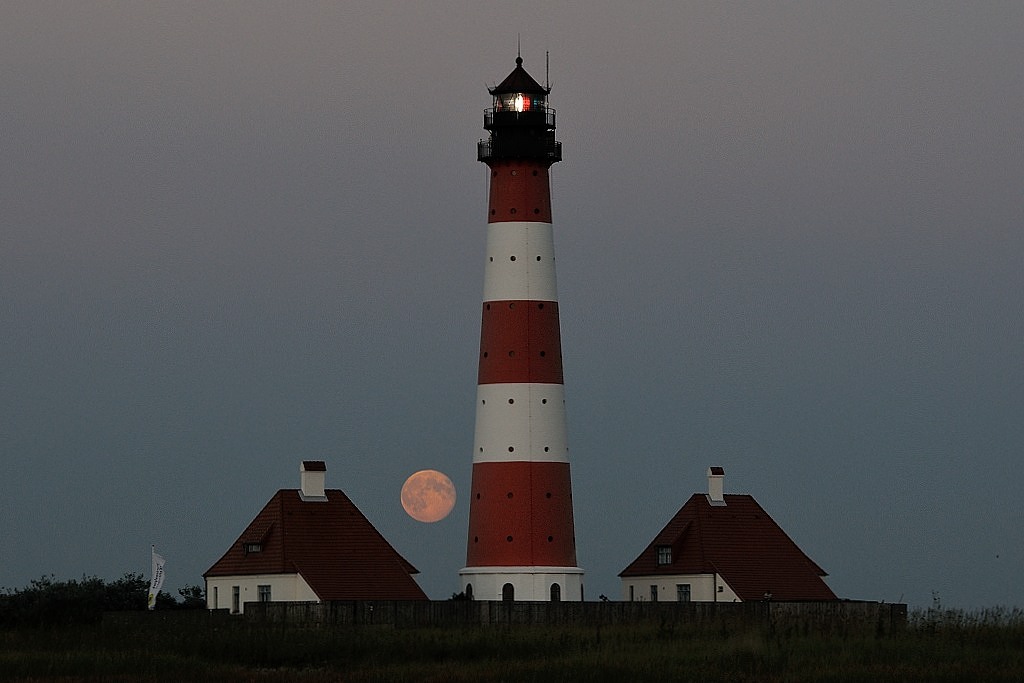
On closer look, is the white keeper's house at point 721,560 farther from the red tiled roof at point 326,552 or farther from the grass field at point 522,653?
the grass field at point 522,653

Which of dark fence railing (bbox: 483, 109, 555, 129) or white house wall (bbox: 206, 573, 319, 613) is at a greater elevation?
dark fence railing (bbox: 483, 109, 555, 129)

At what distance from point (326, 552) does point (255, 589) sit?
2485 mm

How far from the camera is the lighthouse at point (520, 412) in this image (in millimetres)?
61312

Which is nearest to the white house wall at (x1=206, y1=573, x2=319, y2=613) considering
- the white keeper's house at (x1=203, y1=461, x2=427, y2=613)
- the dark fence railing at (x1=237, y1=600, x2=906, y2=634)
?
the white keeper's house at (x1=203, y1=461, x2=427, y2=613)

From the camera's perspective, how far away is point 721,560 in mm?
66750

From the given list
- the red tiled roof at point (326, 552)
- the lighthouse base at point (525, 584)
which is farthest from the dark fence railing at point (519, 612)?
the red tiled roof at point (326, 552)

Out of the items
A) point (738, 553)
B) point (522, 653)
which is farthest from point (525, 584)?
point (522, 653)

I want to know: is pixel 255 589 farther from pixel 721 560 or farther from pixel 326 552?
pixel 721 560

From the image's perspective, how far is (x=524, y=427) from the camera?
61312mm

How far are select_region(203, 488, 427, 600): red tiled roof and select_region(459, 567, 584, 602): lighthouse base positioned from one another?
1.98 metres

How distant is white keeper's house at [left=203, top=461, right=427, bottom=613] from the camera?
61.6m

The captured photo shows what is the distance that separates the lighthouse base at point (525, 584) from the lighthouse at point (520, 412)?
30 millimetres

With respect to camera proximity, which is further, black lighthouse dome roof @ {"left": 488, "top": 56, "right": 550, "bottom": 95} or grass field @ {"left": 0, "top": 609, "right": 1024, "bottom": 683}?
black lighthouse dome roof @ {"left": 488, "top": 56, "right": 550, "bottom": 95}

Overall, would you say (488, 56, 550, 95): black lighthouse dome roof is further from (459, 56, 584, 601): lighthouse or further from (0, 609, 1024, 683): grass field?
(0, 609, 1024, 683): grass field
